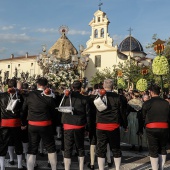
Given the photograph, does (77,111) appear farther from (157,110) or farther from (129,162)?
(129,162)

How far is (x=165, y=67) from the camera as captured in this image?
10.0 m

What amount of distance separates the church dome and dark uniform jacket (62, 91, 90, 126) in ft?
186

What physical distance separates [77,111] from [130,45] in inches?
2278

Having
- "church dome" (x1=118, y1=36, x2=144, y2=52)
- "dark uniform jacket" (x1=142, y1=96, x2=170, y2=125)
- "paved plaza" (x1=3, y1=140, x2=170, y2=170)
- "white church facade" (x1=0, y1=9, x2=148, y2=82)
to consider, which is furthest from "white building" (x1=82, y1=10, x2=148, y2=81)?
"dark uniform jacket" (x1=142, y1=96, x2=170, y2=125)

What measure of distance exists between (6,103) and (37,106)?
0.86 metres

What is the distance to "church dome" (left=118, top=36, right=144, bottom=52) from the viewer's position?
6197 cm

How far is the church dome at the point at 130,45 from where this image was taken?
2440 inches

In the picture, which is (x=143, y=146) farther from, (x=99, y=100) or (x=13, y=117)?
(x=13, y=117)

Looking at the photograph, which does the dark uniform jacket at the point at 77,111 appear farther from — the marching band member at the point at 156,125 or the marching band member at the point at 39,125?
the marching band member at the point at 156,125

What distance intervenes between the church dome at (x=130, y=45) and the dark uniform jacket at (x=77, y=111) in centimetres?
5677

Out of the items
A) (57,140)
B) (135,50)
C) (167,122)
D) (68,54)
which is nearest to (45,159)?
(57,140)

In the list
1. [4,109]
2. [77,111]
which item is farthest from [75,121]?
[4,109]

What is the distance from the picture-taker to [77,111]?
225 inches

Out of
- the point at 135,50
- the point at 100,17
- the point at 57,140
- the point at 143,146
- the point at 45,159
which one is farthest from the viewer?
the point at 135,50
